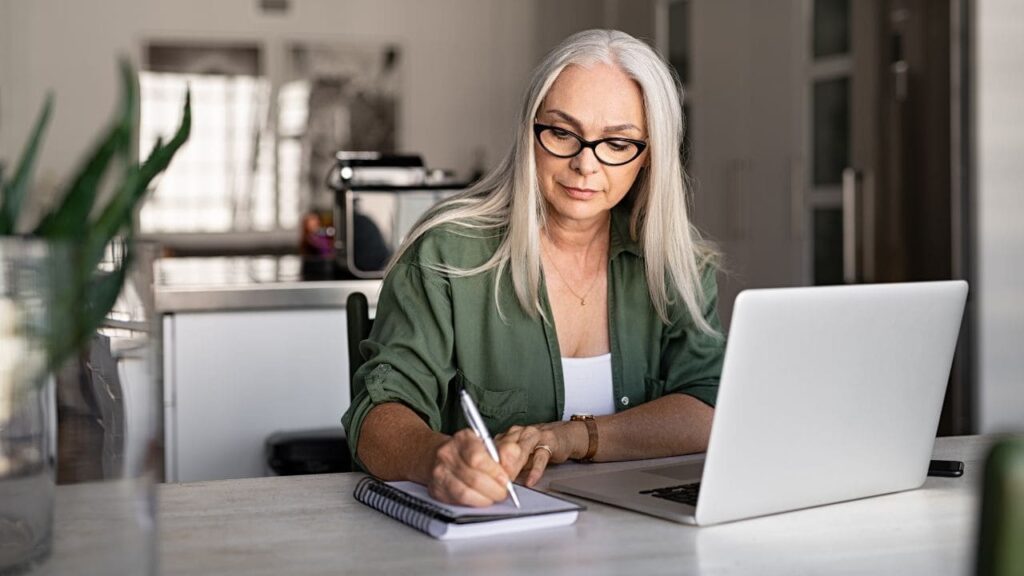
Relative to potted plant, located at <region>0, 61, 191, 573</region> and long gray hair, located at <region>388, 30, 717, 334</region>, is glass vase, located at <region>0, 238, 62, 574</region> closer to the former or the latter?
potted plant, located at <region>0, 61, 191, 573</region>

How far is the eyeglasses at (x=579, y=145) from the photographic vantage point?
1.70 metres

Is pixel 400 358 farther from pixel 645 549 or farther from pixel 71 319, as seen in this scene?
pixel 71 319

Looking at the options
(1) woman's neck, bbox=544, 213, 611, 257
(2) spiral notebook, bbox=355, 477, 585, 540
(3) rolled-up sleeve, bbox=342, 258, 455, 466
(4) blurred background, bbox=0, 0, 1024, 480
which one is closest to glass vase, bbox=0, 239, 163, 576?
(4) blurred background, bbox=0, 0, 1024, 480

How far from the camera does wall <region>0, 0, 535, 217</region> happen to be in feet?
22.5

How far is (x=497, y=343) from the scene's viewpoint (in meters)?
1.73

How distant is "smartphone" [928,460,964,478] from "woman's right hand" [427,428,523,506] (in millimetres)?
542

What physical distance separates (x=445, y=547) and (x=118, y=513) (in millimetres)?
380

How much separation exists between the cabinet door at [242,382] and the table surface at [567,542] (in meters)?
1.28

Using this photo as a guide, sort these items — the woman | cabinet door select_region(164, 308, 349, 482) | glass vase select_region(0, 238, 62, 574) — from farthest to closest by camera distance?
cabinet door select_region(164, 308, 349, 482) → the woman → glass vase select_region(0, 238, 62, 574)

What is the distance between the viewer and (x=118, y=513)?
78cm

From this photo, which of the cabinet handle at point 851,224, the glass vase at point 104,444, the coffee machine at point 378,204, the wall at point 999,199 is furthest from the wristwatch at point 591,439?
the cabinet handle at point 851,224

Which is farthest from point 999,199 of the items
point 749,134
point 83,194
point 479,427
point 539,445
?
point 83,194

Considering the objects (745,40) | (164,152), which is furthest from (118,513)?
(745,40)

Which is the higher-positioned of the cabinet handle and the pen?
the cabinet handle
